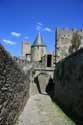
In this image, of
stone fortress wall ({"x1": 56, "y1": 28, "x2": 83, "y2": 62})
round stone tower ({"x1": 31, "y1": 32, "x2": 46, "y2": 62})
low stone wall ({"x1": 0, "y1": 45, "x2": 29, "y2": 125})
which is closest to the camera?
low stone wall ({"x1": 0, "y1": 45, "x2": 29, "y2": 125})

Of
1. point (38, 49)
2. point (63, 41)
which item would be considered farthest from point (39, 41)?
point (63, 41)

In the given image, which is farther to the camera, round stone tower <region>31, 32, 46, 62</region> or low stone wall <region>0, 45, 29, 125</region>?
round stone tower <region>31, 32, 46, 62</region>

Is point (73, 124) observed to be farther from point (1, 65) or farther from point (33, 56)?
point (33, 56)

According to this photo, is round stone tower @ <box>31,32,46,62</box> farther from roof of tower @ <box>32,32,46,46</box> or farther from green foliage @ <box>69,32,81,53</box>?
green foliage @ <box>69,32,81,53</box>

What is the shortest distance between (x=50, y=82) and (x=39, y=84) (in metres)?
1.90

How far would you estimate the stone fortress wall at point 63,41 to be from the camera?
139 ft

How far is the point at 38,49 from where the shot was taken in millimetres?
55250

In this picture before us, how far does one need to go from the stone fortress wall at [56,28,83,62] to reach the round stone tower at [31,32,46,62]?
1139 cm

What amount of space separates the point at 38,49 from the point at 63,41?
1289 cm

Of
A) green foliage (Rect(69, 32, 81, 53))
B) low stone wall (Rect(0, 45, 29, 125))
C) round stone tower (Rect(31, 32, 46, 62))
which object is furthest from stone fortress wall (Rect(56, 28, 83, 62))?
low stone wall (Rect(0, 45, 29, 125))

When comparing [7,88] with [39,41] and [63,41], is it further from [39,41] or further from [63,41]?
[39,41]

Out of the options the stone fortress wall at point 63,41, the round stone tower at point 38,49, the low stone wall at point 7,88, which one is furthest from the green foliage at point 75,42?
the low stone wall at point 7,88

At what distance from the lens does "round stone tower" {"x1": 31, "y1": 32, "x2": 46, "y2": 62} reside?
177 feet

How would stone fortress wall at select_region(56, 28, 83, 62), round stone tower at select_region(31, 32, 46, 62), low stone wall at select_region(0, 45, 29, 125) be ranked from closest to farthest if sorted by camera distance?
1. low stone wall at select_region(0, 45, 29, 125)
2. stone fortress wall at select_region(56, 28, 83, 62)
3. round stone tower at select_region(31, 32, 46, 62)
